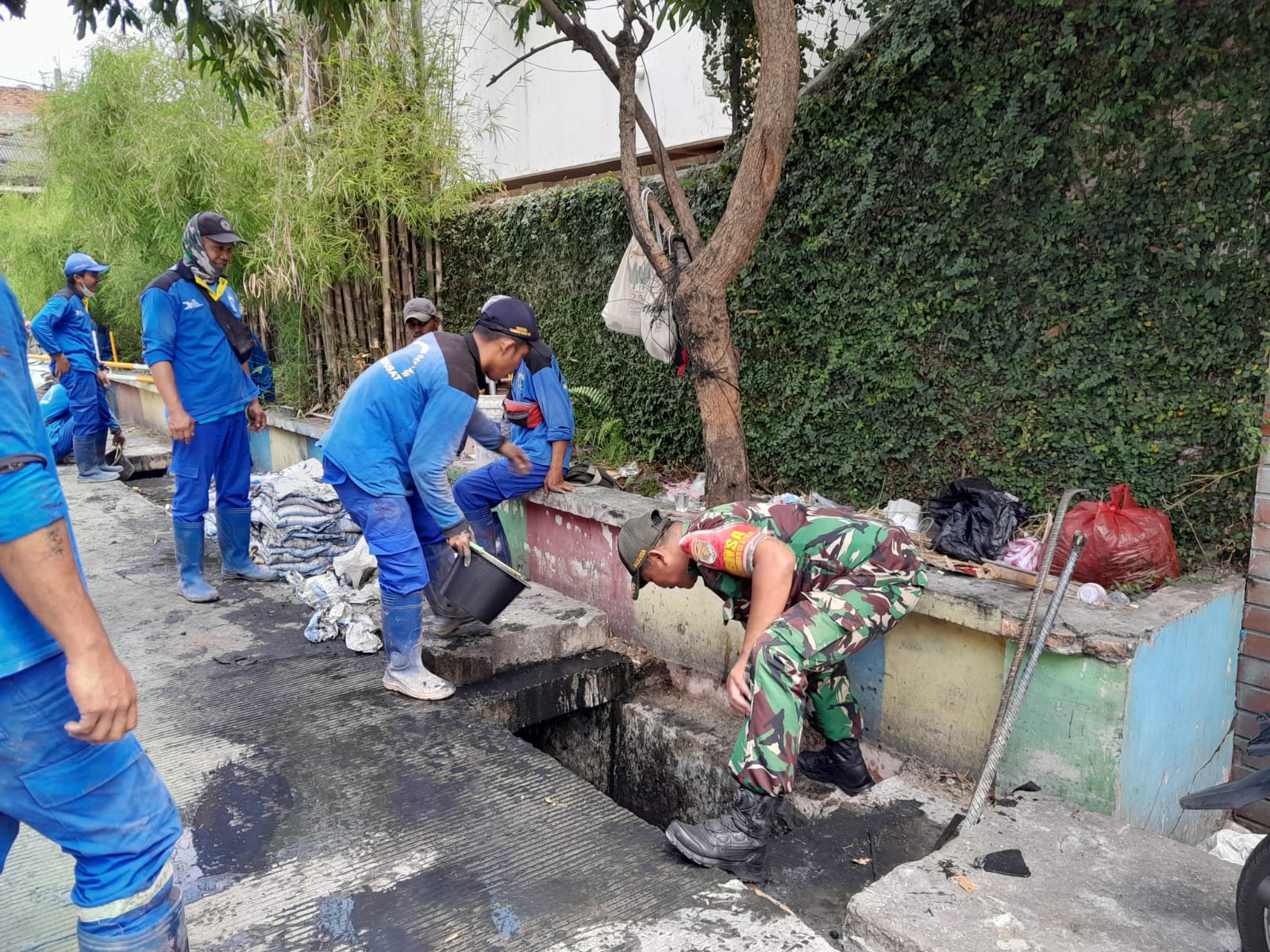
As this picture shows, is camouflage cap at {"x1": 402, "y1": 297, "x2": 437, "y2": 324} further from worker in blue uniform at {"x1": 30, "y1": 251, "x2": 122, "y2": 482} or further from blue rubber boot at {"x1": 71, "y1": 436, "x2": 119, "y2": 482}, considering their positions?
blue rubber boot at {"x1": 71, "y1": 436, "x2": 119, "y2": 482}

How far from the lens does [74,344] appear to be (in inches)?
314

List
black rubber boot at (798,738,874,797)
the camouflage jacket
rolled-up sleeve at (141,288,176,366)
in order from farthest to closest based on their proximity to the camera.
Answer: rolled-up sleeve at (141,288,176,366) < black rubber boot at (798,738,874,797) < the camouflage jacket

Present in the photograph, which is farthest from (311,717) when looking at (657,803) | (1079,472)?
(1079,472)

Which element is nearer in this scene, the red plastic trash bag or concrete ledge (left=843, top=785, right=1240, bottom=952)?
concrete ledge (left=843, top=785, right=1240, bottom=952)

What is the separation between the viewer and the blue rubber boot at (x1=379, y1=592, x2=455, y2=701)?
12.3ft

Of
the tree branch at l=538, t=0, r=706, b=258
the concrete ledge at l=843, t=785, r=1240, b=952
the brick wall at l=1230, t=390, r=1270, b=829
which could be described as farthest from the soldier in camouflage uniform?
the tree branch at l=538, t=0, r=706, b=258

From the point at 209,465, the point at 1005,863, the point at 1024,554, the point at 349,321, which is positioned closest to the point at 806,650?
the point at 1005,863

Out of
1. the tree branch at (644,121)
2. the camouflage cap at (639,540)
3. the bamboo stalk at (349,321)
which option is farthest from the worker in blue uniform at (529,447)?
the bamboo stalk at (349,321)

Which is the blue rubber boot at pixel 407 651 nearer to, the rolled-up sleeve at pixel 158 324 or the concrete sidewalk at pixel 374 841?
the concrete sidewalk at pixel 374 841

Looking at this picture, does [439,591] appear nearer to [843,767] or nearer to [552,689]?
[552,689]

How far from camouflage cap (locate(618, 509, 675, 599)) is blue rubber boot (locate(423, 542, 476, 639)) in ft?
4.55

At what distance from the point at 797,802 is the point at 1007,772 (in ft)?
2.48

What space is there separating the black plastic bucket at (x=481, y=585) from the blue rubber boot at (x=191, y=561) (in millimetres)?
1995

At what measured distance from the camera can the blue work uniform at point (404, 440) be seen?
365cm
